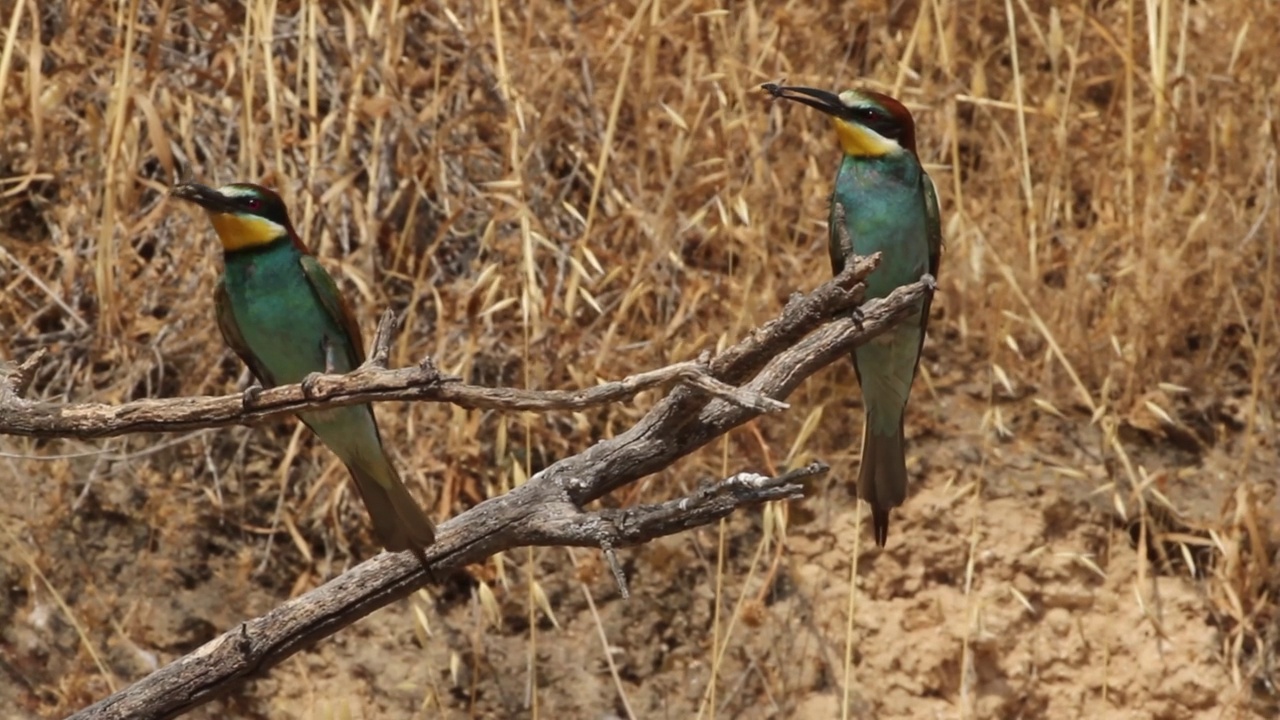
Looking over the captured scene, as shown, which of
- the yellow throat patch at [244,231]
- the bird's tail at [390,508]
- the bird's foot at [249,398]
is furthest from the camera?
the yellow throat patch at [244,231]

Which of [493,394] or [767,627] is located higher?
[493,394]

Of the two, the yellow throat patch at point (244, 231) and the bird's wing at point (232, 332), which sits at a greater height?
Result: the yellow throat patch at point (244, 231)

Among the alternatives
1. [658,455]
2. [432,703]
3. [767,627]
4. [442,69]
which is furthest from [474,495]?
[658,455]

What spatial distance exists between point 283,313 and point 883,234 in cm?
87

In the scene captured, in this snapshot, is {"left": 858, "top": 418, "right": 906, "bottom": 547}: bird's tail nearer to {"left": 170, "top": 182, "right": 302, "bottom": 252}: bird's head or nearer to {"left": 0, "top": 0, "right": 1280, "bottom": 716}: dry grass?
{"left": 0, "top": 0, "right": 1280, "bottom": 716}: dry grass

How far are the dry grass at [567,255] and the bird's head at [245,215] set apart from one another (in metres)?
0.35

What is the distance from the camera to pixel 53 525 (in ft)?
9.68

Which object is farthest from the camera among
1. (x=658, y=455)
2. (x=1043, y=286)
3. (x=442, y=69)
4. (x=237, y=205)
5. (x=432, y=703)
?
(x=442, y=69)

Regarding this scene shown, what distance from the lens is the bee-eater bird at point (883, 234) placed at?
260 centimetres

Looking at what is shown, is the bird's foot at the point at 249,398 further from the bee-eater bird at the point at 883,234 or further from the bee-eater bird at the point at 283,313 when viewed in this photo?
the bee-eater bird at the point at 883,234

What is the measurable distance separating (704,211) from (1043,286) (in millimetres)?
617

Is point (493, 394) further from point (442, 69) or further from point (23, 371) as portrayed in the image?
point (442, 69)

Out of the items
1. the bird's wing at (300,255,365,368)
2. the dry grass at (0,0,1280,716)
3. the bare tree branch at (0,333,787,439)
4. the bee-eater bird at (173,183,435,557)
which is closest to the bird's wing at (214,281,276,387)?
the bee-eater bird at (173,183,435,557)

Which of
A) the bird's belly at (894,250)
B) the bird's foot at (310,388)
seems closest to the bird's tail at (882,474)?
the bird's belly at (894,250)
